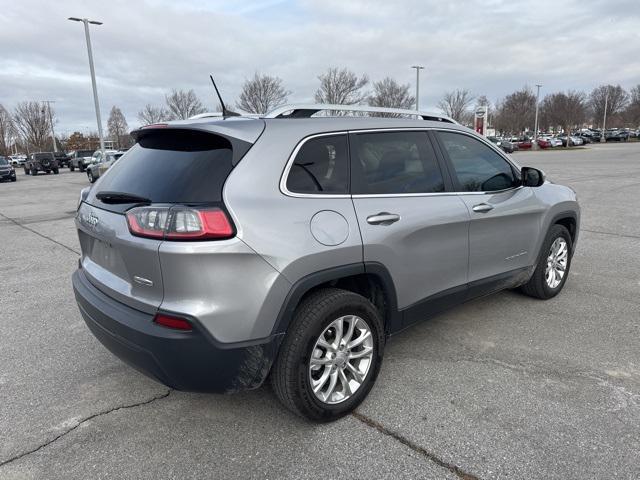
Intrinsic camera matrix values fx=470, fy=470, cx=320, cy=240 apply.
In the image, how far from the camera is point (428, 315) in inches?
131

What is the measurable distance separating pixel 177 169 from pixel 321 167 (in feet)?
2.59

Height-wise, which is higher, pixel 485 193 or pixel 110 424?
pixel 485 193

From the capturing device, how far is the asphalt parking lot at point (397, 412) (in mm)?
2387

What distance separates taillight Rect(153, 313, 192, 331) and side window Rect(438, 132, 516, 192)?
223cm

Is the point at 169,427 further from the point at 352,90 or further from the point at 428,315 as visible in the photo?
the point at 352,90

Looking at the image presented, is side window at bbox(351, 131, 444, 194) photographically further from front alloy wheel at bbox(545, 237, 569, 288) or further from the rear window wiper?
front alloy wheel at bbox(545, 237, 569, 288)

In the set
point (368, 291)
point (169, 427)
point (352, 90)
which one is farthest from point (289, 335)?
point (352, 90)

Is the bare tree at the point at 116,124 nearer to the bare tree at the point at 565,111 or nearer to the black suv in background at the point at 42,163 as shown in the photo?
the black suv in background at the point at 42,163

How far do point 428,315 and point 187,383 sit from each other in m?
1.74

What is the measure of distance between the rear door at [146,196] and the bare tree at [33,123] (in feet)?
280

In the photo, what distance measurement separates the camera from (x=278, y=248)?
2.35 m

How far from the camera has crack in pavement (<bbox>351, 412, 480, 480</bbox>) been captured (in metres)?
2.30

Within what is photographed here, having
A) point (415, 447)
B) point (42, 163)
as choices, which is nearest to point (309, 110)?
point (415, 447)

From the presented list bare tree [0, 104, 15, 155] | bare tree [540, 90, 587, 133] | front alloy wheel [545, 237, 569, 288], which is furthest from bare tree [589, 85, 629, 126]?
bare tree [0, 104, 15, 155]
